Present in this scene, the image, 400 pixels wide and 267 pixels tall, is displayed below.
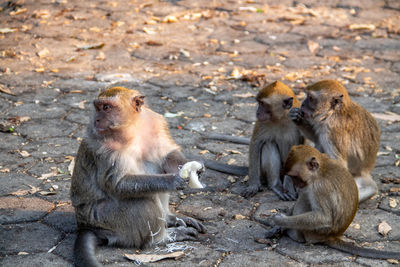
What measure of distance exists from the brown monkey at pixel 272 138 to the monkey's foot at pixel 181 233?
3.00 ft

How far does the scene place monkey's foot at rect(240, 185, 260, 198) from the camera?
16.4ft

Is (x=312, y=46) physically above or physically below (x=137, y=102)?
below

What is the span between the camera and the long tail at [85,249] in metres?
3.68

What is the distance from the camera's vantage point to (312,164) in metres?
4.01

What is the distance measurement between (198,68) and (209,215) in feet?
12.1

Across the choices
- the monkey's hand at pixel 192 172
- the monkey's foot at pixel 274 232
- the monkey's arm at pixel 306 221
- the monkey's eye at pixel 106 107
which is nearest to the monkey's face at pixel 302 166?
the monkey's arm at pixel 306 221

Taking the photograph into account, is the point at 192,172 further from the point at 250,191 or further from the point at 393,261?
the point at 393,261

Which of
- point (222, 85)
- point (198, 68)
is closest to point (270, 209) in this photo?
point (222, 85)

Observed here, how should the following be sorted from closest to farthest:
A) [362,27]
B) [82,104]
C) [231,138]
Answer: [231,138]
[82,104]
[362,27]

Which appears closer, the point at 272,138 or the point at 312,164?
the point at 312,164

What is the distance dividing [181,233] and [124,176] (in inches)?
25.0

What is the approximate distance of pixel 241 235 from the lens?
4.33 m

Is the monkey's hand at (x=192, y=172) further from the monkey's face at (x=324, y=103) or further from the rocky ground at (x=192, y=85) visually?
the monkey's face at (x=324, y=103)

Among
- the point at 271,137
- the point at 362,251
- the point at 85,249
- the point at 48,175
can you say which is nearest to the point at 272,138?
the point at 271,137
